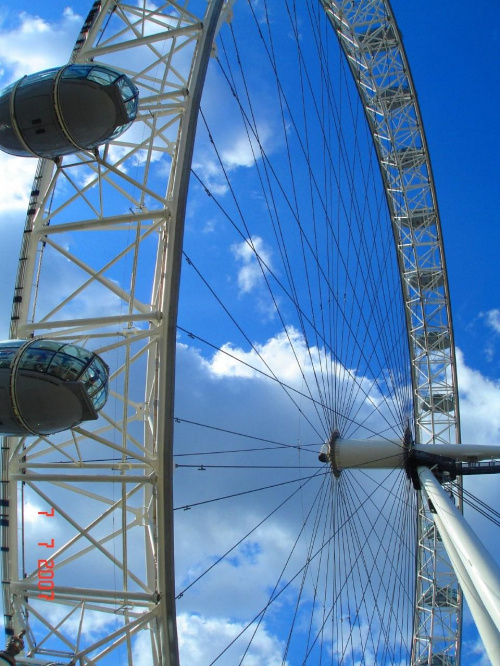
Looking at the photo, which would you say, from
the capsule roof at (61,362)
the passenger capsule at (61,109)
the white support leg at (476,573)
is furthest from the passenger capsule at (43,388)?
the white support leg at (476,573)

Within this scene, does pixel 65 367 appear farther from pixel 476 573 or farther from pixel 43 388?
pixel 476 573

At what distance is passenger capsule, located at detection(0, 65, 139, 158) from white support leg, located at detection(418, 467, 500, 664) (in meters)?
13.0

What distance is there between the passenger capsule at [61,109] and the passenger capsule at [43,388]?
4571 mm

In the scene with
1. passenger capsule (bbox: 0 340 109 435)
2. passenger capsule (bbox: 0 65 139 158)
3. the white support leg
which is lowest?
the white support leg

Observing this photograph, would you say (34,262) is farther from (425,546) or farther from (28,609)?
(425,546)

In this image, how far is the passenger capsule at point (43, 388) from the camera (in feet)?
37.4

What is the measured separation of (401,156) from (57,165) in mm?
25609

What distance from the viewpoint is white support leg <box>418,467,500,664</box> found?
12867 mm

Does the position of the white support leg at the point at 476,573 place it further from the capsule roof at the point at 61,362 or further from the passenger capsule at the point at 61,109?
the passenger capsule at the point at 61,109

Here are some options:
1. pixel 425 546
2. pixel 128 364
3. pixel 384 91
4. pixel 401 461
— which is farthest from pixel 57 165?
pixel 425 546

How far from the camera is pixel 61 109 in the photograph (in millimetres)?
13172

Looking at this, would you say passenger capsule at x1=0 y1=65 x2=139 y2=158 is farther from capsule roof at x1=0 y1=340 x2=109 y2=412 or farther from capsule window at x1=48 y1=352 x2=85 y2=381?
capsule window at x1=48 y1=352 x2=85 y2=381

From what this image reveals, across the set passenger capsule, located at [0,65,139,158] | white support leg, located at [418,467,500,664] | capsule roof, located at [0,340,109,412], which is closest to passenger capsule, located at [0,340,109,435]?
capsule roof, located at [0,340,109,412]

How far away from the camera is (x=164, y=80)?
53.4 feet
